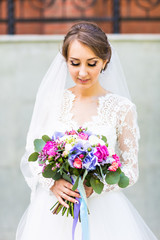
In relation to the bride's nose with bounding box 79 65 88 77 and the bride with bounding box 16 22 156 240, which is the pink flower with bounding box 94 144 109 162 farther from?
the bride's nose with bounding box 79 65 88 77

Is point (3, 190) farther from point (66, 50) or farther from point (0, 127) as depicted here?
point (66, 50)

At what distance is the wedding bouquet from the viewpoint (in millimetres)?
2189

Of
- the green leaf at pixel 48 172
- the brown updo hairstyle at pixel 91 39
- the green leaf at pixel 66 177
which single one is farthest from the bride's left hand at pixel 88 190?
the brown updo hairstyle at pixel 91 39

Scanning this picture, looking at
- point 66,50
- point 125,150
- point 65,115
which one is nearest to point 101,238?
point 125,150

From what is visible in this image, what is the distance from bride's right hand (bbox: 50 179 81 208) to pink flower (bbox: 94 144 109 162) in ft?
0.92

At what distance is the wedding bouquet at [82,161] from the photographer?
7.18ft

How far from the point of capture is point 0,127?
4.74 metres

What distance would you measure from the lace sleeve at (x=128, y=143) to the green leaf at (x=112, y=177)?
29 centimetres

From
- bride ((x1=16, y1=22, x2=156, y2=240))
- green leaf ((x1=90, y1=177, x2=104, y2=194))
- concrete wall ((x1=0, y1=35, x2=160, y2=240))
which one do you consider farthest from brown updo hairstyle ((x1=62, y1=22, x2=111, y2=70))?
concrete wall ((x1=0, y1=35, x2=160, y2=240))

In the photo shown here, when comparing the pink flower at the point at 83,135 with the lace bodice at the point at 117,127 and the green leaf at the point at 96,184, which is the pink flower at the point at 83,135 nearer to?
the green leaf at the point at 96,184

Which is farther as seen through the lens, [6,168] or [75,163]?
[6,168]

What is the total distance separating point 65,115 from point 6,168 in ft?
7.21

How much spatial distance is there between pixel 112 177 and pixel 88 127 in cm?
48

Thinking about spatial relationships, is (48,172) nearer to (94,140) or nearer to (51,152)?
(51,152)
